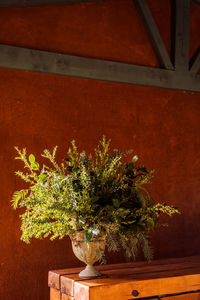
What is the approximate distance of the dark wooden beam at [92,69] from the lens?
4176 mm

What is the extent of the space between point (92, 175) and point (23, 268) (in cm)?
156

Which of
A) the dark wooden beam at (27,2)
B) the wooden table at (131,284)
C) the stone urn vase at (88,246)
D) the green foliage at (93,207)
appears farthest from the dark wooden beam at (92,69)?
the wooden table at (131,284)

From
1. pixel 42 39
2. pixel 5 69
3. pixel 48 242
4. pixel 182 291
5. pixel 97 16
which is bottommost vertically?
pixel 182 291

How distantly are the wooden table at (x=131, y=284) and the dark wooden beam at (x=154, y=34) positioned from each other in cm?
261

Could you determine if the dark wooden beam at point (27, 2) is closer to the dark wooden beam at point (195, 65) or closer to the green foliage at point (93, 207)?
the dark wooden beam at point (195, 65)

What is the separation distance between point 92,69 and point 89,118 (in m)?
0.54

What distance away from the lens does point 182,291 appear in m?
3.15

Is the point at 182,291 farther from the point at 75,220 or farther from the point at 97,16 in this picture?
the point at 97,16

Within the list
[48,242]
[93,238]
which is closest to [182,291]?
[93,238]

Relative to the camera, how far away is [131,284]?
2943 millimetres

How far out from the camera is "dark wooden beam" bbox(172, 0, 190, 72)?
518cm

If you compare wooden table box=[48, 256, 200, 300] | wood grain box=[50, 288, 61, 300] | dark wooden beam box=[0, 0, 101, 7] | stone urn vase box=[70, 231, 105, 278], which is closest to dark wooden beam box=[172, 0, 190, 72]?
dark wooden beam box=[0, 0, 101, 7]

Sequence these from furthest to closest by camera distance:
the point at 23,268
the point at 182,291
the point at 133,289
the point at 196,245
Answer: the point at 196,245 < the point at 23,268 < the point at 182,291 < the point at 133,289

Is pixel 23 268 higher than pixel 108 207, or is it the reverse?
pixel 108 207
